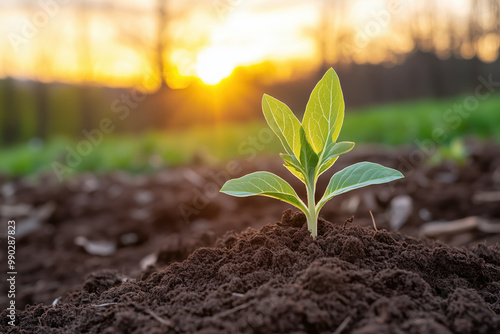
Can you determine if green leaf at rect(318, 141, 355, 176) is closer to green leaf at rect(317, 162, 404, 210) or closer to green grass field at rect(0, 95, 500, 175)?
green leaf at rect(317, 162, 404, 210)

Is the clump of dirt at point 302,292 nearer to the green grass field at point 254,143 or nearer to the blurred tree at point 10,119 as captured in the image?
the green grass field at point 254,143

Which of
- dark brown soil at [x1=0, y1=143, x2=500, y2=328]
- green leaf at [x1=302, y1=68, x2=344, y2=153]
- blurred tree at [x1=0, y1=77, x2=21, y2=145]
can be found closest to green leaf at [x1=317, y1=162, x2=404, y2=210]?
green leaf at [x1=302, y1=68, x2=344, y2=153]

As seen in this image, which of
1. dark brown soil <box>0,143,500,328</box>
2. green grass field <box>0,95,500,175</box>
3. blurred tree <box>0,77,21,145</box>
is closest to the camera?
dark brown soil <box>0,143,500,328</box>

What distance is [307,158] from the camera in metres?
1.51

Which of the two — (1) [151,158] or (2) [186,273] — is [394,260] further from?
(1) [151,158]

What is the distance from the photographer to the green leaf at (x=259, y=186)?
1.41 metres

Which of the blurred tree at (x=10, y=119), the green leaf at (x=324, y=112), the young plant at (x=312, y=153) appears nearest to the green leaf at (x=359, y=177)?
the young plant at (x=312, y=153)

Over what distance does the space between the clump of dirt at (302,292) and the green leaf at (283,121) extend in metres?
0.29

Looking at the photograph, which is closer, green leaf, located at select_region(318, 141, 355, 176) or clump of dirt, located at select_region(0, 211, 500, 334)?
clump of dirt, located at select_region(0, 211, 500, 334)

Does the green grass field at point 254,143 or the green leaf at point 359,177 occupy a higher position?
the green leaf at point 359,177

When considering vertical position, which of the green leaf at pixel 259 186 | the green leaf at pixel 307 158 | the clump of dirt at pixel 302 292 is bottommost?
the clump of dirt at pixel 302 292

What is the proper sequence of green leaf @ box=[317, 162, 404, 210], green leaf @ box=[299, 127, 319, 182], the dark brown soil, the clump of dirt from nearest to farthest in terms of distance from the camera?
the clump of dirt < green leaf @ box=[317, 162, 404, 210] < green leaf @ box=[299, 127, 319, 182] < the dark brown soil

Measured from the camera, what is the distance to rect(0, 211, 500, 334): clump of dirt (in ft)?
3.55

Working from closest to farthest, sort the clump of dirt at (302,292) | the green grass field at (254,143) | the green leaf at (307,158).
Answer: the clump of dirt at (302,292) → the green leaf at (307,158) → the green grass field at (254,143)
